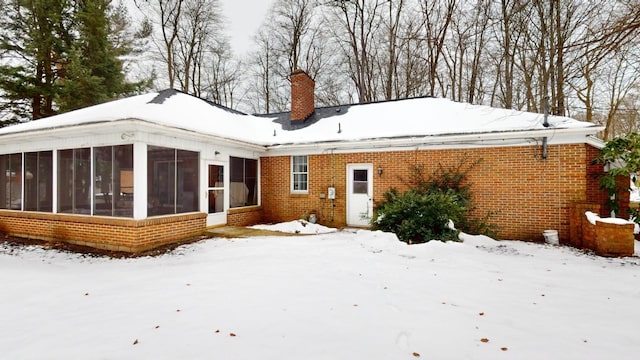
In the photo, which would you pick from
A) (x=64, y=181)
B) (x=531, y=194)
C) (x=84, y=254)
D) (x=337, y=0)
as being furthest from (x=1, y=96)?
(x=531, y=194)

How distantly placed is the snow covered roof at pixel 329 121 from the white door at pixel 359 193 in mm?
1148

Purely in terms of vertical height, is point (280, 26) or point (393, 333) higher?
point (280, 26)

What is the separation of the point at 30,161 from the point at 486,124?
1368 centimetres

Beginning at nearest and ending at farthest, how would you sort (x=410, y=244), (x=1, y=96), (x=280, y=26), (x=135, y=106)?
1. (x=410, y=244)
2. (x=135, y=106)
3. (x=1, y=96)
4. (x=280, y=26)

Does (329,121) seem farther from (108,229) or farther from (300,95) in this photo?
(108,229)

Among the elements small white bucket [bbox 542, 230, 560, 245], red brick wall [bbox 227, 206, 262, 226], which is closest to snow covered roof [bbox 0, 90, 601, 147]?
red brick wall [bbox 227, 206, 262, 226]

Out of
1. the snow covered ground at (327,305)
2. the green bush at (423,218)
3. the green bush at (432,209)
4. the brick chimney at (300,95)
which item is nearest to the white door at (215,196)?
the snow covered ground at (327,305)

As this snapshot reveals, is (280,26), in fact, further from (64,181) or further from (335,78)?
(64,181)

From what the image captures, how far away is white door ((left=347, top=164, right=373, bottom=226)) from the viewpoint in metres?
9.75

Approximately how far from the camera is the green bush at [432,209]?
23.3 feet

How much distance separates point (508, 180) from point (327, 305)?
6.80 meters

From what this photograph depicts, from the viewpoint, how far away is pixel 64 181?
7.94 metres

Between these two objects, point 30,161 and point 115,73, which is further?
point 115,73

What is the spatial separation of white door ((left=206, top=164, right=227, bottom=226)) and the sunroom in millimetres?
32
